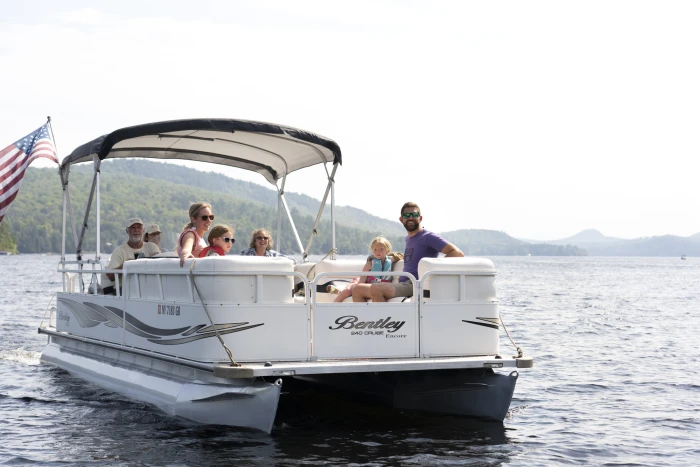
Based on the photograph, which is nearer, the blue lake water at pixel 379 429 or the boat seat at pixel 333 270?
the blue lake water at pixel 379 429

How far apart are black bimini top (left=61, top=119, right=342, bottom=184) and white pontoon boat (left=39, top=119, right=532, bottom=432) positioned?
3cm

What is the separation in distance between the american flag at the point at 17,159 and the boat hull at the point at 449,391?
252 inches

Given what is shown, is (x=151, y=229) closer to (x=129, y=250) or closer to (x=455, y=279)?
(x=129, y=250)

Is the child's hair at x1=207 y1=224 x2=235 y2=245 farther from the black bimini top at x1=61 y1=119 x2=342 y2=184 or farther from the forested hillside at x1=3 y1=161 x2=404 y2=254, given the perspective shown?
the forested hillside at x1=3 y1=161 x2=404 y2=254

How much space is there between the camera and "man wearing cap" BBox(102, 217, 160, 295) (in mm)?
11141

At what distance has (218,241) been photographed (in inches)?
358

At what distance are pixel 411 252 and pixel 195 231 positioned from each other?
2312 mm

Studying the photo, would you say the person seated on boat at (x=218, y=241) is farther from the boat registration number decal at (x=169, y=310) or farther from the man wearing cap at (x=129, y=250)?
the man wearing cap at (x=129, y=250)

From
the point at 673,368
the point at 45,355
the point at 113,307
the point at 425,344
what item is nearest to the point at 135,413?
the point at 113,307

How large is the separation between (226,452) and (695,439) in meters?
5.04

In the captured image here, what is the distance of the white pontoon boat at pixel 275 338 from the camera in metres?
8.02

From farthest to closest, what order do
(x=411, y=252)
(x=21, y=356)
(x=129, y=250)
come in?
(x=21, y=356)
(x=129, y=250)
(x=411, y=252)

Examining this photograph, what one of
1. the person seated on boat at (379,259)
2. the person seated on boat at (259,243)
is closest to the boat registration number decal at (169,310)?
the person seated on boat at (259,243)

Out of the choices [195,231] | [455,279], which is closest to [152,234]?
[195,231]
